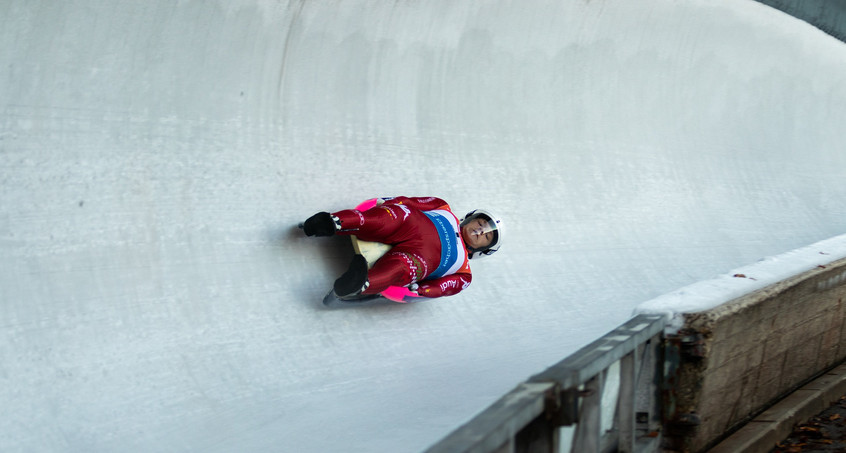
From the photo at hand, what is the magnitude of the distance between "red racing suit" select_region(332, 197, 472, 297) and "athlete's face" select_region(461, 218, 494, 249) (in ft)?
0.16

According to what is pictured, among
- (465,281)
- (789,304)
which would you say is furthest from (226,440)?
(789,304)

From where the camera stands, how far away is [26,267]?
2.56 meters

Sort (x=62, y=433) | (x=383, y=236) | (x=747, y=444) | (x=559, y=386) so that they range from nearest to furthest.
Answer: (x=559, y=386), (x=62, y=433), (x=747, y=444), (x=383, y=236)

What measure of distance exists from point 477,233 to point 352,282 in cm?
94

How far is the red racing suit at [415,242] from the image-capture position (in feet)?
11.1

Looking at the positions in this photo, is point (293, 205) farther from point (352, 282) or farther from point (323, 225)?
point (352, 282)

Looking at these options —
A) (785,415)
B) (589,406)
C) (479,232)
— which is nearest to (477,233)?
(479,232)

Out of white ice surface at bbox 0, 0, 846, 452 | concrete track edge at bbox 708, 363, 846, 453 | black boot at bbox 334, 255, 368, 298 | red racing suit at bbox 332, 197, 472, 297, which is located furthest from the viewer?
red racing suit at bbox 332, 197, 472, 297

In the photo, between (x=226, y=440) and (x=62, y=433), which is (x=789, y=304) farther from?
(x=62, y=433)

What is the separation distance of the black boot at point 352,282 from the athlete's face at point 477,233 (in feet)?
2.65

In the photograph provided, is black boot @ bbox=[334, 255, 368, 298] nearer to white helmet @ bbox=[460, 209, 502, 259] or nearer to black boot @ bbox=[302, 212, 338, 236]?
black boot @ bbox=[302, 212, 338, 236]

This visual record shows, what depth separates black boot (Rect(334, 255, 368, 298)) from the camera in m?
3.21

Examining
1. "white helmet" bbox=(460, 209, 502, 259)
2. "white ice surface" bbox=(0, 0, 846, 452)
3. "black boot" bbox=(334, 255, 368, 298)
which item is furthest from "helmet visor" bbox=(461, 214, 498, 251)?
"black boot" bbox=(334, 255, 368, 298)

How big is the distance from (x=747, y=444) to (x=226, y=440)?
5.90 ft
